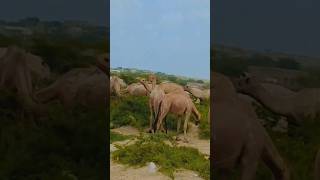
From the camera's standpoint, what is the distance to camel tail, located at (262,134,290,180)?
465 cm

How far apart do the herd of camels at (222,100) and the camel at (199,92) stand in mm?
300

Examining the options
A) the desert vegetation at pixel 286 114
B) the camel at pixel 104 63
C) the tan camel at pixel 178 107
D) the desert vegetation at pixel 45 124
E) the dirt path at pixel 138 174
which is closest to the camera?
the desert vegetation at pixel 45 124

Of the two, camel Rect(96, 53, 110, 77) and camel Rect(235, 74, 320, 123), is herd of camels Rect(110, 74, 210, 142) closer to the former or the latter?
camel Rect(96, 53, 110, 77)

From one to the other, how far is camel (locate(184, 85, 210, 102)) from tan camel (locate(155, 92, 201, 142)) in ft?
0.23

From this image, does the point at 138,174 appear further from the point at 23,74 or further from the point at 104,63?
the point at 23,74

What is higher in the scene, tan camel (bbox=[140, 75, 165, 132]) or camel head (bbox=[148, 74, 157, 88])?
camel head (bbox=[148, 74, 157, 88])

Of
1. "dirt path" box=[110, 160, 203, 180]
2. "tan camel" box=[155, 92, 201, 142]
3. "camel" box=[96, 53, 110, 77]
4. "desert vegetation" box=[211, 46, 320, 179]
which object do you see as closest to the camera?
"desert vegetation" box=[211, 46, 320, 179]

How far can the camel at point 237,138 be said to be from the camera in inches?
184

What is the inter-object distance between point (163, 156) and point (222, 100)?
2.50 ft

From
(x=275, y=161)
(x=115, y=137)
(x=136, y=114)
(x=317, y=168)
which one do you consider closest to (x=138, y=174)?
(x=115, y=137)

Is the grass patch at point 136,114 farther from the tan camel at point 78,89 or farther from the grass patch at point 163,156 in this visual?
the tan camel at point 78,89

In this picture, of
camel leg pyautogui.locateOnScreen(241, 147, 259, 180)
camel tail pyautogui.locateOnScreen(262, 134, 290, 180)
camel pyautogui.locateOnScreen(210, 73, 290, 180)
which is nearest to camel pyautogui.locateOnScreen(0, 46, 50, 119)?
camel pyautogui.locateOnScreen(210, 73, 290, 180)

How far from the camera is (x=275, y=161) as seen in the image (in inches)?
183

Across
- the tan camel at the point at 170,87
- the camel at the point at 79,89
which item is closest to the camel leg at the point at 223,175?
the tan camel at the point at 170,87
